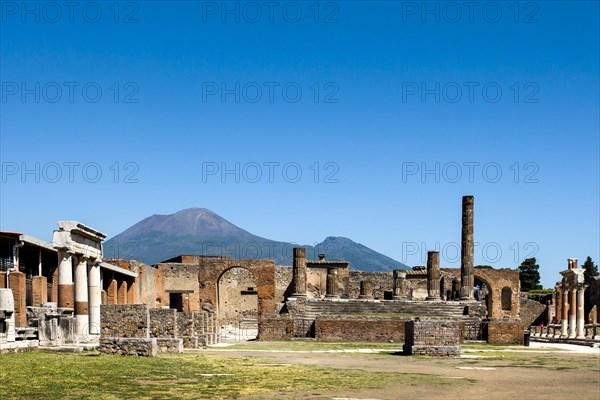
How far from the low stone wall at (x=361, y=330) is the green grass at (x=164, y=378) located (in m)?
15.5

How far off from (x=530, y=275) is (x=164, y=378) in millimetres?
90296

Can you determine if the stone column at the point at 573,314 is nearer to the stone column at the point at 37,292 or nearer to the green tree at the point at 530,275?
the stone column at the point at 37,292

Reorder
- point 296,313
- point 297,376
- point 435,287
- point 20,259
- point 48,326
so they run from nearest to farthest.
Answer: point 297,376, point 48,326, point 20,259, point 296,313, point 435,287

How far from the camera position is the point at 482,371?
68.9ft

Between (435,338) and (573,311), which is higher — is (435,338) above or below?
above

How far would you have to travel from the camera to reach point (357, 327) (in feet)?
123

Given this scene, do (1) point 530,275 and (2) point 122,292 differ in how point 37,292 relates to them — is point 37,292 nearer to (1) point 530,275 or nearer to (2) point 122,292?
(2) point 122,292

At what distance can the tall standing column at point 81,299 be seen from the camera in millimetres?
27734

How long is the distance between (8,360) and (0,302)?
301 cm

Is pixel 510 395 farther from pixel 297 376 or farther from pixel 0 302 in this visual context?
pixel 0 302

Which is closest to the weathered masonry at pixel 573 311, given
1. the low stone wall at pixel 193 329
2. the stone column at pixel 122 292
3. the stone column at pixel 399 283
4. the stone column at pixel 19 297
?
the stone column at pixel 399 283

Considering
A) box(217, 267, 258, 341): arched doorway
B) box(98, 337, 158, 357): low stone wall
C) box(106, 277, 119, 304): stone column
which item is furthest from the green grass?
box(217, 267, 258, 341): arched doorway

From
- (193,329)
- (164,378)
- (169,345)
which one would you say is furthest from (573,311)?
(164,378)

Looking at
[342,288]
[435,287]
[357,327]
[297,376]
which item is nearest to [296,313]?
[357,327]
